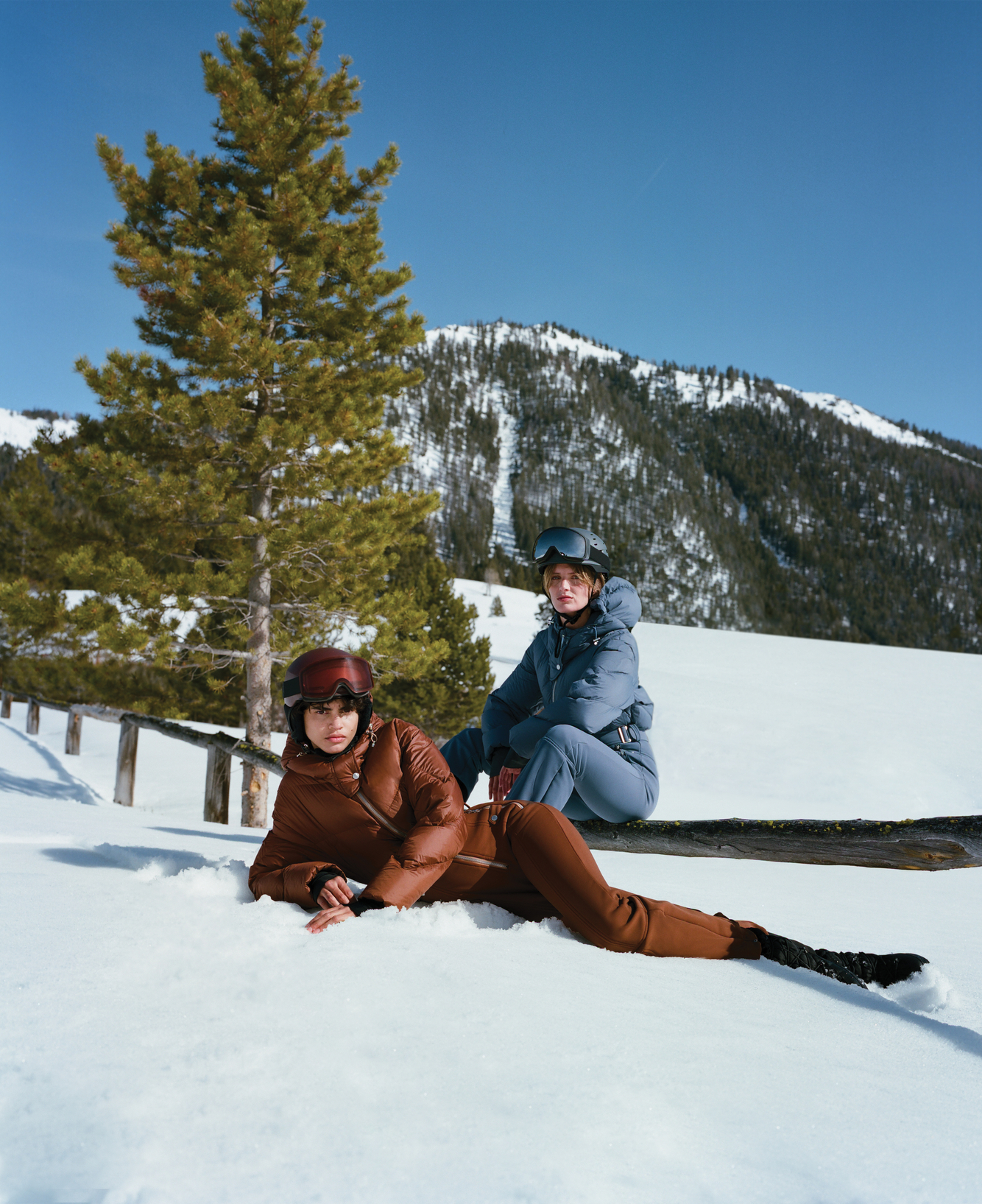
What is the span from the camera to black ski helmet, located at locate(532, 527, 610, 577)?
128 inches

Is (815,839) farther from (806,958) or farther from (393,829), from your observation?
(393,829)

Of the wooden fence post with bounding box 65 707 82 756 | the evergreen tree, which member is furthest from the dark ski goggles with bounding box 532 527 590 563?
the evergreen tree

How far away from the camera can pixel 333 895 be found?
2.09 metres

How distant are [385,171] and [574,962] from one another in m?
10.3

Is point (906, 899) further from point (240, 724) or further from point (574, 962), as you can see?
point (240, 724)

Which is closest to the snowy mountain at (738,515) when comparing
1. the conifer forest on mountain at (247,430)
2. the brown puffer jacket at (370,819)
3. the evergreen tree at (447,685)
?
the evergreen tree at (447,685)

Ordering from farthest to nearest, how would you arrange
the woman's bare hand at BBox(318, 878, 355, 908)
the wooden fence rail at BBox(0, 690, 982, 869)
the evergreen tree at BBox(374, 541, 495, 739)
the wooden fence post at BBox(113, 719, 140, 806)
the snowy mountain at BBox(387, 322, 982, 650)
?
the snowy mountain at BBox(387, 322, 982, 650) < the evergreen tree at BBox(374, 541, 495, 739) < the wooden fence post at BBox(113, 719, 140, 806) < the wooden fence rail at BBox(0, 690, 982, 869) < the woman's bare hand at BBox(318, 878, 355, 908)

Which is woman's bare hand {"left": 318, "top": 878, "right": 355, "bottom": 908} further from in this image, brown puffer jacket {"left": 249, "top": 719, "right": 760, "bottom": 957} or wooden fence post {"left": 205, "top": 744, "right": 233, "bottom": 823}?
wooden fence post {"left": 205, "top": 744, "right": 233, "bottom": 823}

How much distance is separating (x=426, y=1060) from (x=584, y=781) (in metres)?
1.72

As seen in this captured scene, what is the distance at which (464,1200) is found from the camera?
98cm

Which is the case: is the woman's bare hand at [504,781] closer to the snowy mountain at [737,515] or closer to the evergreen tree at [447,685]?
the evergreen tree at [447,685]

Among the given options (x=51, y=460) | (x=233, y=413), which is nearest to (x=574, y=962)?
(x=233, y=413)

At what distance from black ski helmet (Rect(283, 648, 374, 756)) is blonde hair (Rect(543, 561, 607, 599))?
120 cm

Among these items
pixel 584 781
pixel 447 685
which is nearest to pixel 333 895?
pixel 584 781
